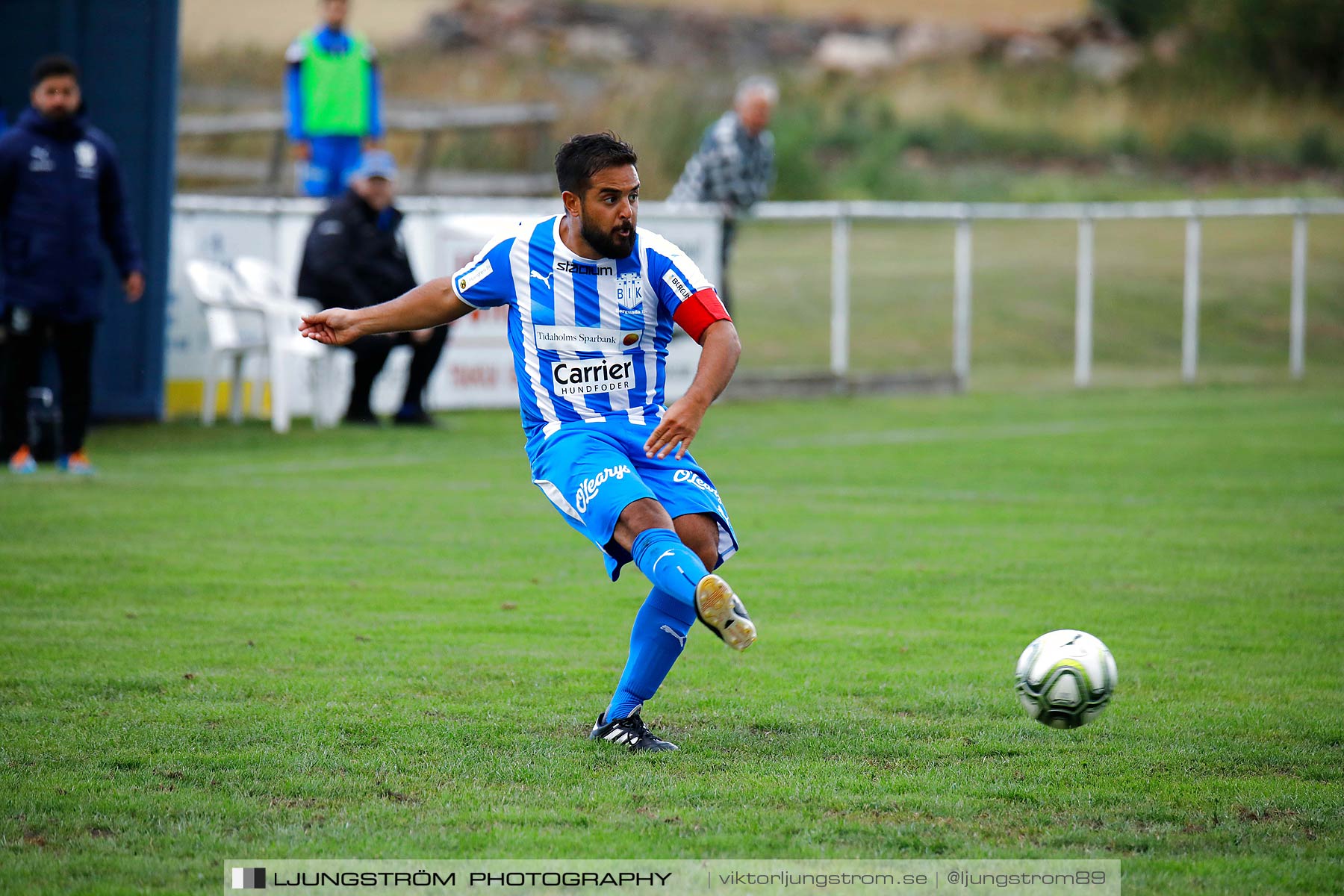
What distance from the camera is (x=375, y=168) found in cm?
1341

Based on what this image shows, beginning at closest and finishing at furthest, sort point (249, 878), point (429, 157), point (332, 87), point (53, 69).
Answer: point (249, 878), point (53, 69), point (332, 87), point (429, 157)

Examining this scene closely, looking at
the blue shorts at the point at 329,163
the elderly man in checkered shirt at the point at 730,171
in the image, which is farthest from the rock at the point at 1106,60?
the blue shorts at the point at 329,163

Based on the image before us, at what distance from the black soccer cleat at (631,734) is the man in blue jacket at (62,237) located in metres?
6.62

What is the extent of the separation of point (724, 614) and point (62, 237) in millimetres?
7748

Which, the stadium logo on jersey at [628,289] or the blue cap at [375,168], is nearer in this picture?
the stadium logo on jersey at [628,289]

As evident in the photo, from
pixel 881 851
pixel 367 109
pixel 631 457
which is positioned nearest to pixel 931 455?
pixel 367 109

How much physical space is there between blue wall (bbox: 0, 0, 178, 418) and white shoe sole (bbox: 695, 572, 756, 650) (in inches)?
398

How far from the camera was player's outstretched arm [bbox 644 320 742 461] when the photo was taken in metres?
4.91

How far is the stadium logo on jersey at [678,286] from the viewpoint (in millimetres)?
5189

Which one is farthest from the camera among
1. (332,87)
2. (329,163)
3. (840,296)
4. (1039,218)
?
(1039,218)

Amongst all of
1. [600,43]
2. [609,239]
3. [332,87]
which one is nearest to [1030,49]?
[600,43]

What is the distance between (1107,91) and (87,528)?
38.4 m

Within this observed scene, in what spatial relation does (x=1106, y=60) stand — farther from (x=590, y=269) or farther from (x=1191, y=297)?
(x=590, y=269)

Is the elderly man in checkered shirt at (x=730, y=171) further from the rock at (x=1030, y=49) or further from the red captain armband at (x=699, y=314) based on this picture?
the rock at (x=1030, y=49)
